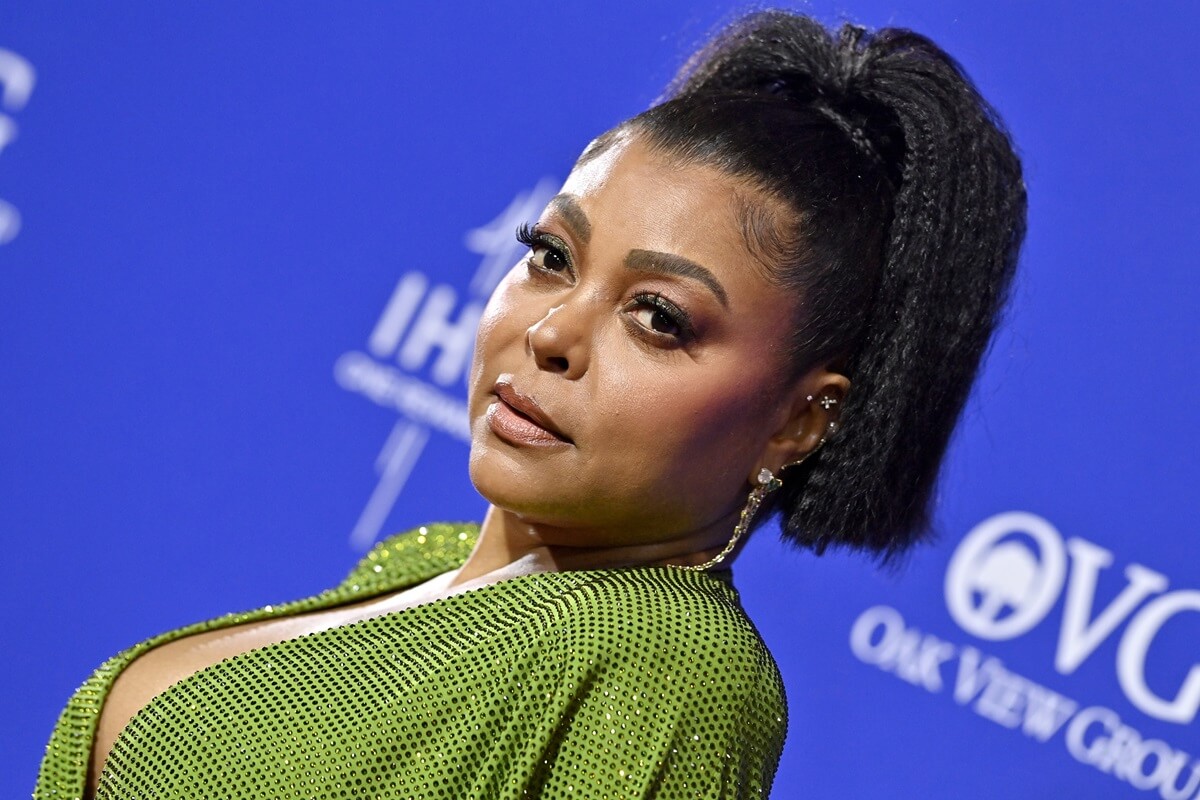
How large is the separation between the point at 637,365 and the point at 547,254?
0.60 ft

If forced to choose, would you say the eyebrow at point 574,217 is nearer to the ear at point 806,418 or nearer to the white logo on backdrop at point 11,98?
the ear at point 806,418

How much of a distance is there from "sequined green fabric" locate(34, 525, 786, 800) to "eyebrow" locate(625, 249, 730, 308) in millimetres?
273

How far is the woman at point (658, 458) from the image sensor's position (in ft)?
4.09

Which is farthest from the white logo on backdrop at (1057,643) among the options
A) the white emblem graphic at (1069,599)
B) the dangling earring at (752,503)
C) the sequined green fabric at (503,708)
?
the sequined green fabric at (503,708)

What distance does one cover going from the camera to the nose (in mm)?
1347

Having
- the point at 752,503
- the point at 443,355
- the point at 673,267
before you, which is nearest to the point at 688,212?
the point at 673,267

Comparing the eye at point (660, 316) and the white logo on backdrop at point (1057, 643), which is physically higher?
the white logo on backdrop at point (1057, 643)

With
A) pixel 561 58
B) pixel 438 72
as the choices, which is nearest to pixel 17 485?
pixel 438 72

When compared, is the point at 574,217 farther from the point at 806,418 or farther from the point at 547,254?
the point at 806,418

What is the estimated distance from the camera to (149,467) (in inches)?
108

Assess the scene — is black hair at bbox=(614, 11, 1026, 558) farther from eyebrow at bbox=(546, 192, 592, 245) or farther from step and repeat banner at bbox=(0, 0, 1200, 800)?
step and repeat banner at bbox=(0, 0, 1200, 800)

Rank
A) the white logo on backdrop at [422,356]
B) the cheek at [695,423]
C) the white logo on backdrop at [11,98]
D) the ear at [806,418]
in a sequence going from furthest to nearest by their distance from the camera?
the white logo on backdrop at [11,98], the white logo on backdrop at [422,356], the ear at [806,418], the cheek at [695,423]

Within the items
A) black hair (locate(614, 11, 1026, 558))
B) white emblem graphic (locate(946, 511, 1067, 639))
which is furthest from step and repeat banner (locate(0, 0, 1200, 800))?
black hair (locate(614, 11, 1026, 558))

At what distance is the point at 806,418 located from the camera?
58.5 inches
